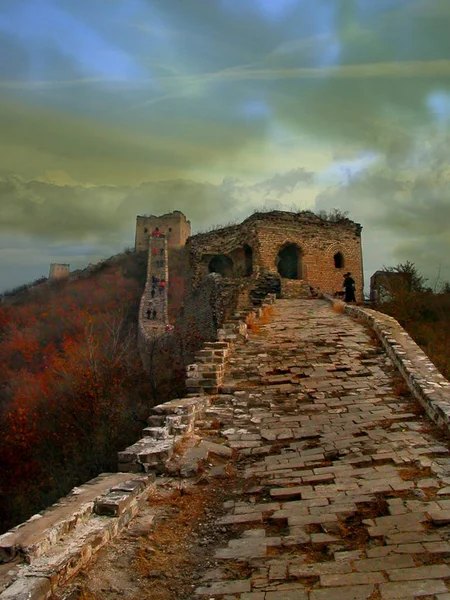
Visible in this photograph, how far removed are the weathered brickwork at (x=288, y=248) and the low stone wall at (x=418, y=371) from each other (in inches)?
383

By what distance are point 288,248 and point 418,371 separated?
50.4 ft

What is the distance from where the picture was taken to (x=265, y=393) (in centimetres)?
751

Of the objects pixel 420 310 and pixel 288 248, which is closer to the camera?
pixel 420 310

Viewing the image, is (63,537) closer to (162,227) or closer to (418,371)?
(418,371)

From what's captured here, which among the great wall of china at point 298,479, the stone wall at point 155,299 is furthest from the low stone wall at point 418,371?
the stone wall at point 155,299

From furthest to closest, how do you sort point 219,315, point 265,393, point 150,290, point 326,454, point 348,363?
1. point 150,290
2. point 219,315
3. point 348,363
4. point 265,393
5. point 326,454

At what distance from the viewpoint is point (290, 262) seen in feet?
74.3

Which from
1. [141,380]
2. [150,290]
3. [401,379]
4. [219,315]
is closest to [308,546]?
[401,379]

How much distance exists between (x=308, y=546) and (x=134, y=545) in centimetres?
127

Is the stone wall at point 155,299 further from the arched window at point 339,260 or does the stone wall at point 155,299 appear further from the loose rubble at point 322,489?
the loose rubble at point 322,489

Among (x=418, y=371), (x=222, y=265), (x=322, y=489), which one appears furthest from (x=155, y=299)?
(x=322, y=489)

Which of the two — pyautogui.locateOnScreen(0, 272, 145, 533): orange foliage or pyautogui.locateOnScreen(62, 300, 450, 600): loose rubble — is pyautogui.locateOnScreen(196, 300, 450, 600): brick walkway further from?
pyautogui.locateOnScreen(0, 272, 145, 533): orange foliage

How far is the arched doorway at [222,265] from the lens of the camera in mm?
22453

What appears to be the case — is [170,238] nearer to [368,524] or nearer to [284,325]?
[284,325]
